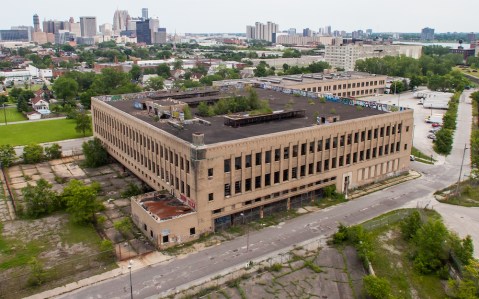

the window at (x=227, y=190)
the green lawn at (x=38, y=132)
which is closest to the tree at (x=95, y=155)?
the green lawn at (x=38, y=132)

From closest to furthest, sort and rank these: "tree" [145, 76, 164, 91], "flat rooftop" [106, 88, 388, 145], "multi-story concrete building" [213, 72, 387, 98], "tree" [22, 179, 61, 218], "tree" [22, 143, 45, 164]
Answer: "tree" [22, 179, 61, 218] < "flat rooftop" [106, 88, 388, 145] < "tree" [22, 143, 45, 164] < "multi-story concrete building" [213, 72, 387, 98] < "tree" [145, 76, 164, 91]

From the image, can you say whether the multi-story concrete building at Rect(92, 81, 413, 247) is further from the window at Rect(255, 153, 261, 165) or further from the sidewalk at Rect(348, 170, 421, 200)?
the sidewalk at Rect(348, 170, 421, 200)

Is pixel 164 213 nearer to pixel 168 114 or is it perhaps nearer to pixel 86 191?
pixel 86 191

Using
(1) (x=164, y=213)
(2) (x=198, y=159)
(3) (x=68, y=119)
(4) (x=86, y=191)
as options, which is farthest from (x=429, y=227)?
(3) (x=68, y=119)

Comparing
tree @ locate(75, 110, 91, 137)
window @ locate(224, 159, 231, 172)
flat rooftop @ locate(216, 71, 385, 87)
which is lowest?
tree @ locate(75, 110, 91, 137)

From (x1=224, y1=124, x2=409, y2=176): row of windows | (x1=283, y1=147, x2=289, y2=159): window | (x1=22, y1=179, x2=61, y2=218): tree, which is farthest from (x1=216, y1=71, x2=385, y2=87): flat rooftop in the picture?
(x1=22, y1=179, x2=61, y2=218): tree
